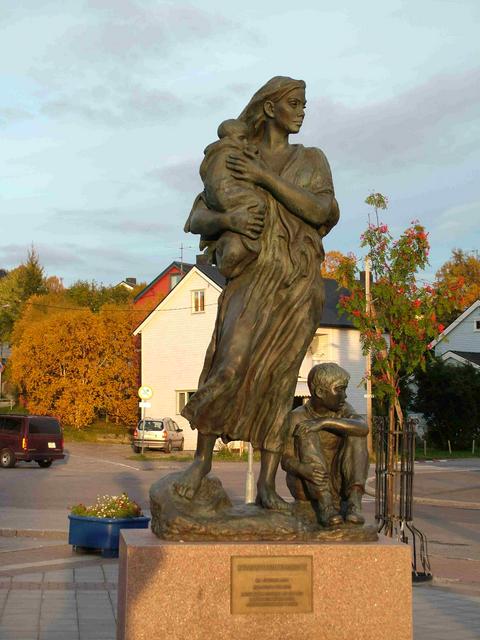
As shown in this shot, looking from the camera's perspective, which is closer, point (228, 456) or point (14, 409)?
point (228, 456)

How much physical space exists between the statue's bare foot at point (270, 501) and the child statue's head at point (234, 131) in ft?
6.41

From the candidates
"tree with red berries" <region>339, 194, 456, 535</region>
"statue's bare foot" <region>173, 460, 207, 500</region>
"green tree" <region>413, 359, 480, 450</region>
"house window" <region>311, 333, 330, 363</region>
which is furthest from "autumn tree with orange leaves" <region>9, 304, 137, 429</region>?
"statue's bare foot" <region>173, 460, 207, 500</region>

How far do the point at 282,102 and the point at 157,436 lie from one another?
38096 mm

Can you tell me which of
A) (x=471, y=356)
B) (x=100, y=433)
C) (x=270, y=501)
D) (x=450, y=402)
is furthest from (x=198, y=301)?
(x=270, y=501)

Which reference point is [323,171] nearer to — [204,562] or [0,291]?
[204,562]

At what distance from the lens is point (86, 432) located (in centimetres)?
5144

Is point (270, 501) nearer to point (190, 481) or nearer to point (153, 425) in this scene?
point (190, 481)

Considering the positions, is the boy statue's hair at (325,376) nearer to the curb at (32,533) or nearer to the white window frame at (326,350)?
the curb at (32,533)

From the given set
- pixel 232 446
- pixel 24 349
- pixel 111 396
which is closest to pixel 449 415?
pixel 232 446

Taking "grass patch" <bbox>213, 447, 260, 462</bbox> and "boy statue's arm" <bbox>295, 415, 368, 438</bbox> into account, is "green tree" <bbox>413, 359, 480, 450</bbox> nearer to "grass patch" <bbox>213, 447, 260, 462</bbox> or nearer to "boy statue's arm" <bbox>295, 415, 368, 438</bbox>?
"grass patch" <bbox>213, 447, 260, 462</bbox>

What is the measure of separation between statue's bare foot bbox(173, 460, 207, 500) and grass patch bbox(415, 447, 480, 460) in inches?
1398

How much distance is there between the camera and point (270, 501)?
572 centimetres

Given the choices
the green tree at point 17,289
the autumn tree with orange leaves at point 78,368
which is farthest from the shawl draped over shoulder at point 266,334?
the green tree at point 17,289

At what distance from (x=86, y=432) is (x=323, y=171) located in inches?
1829
